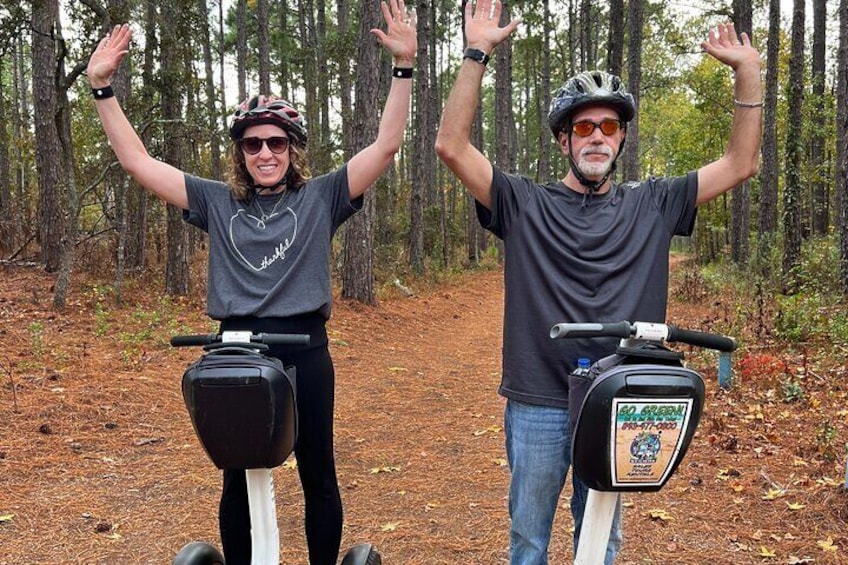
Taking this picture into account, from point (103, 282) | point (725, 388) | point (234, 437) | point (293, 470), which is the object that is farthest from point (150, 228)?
point (234, 437)

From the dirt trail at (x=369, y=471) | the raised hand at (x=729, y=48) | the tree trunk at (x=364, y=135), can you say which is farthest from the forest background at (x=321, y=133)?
the raised hand at (x=729, y=48)

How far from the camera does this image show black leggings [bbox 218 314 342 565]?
2.72 meters

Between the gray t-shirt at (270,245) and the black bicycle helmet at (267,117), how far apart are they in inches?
9.2

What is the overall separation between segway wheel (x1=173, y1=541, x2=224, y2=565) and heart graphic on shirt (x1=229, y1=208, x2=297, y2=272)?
1.43m

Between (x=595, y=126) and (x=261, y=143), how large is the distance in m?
1.39

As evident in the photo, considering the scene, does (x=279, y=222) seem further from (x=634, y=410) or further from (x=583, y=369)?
(x=634, y=410)

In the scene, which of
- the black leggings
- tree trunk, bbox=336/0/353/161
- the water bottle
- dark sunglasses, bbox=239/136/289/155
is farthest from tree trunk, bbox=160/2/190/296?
the water bottle

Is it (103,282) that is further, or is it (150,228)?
(150,228)

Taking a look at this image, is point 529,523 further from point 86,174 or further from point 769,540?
point 86,174

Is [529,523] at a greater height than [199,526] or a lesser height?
greater

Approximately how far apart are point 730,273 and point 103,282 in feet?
48.3

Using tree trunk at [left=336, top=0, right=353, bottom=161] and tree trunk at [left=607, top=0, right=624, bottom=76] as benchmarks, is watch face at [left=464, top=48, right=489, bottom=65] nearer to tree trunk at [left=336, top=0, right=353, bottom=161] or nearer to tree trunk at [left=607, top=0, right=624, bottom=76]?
tree trunk at [left=607, top=0, right=624, bottom=76]

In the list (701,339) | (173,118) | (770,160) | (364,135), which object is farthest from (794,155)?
(701,339)

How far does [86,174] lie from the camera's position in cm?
1236
